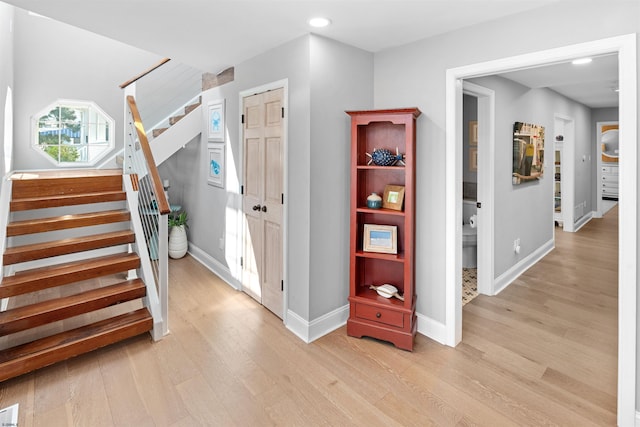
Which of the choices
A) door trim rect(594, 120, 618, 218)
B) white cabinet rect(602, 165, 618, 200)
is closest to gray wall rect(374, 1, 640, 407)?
door trim rect(594, 120, 618, 218)

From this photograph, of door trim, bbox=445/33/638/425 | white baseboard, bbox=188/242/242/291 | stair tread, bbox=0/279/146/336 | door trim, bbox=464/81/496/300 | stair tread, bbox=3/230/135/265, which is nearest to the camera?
door trim, bbox=445/33/638/425

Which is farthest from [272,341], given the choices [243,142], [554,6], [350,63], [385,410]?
[554,6]

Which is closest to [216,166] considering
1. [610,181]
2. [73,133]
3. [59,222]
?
[59,222]

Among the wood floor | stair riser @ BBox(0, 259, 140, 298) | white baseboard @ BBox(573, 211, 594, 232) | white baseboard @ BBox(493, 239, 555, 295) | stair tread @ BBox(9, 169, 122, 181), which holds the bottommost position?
the wood floor

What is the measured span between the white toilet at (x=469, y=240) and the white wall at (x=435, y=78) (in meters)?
1.76

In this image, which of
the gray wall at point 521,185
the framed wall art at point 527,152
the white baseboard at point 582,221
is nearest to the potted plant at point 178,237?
the gray wall at point 521,185

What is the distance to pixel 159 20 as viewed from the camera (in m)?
2.49

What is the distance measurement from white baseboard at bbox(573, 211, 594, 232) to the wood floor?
3986 millimetres

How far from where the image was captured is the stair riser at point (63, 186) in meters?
3.13

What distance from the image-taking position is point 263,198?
11.0 feet

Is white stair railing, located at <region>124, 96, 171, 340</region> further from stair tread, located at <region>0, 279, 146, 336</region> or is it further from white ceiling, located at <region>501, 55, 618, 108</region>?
white ceiling, located at <region>501, 55, 618, 108</region>

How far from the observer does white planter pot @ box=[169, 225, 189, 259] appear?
4895 millimetres

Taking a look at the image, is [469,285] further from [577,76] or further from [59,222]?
[59,222]

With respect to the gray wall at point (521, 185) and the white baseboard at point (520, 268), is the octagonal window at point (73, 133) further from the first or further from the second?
the white baseboard at point (520, 268)
